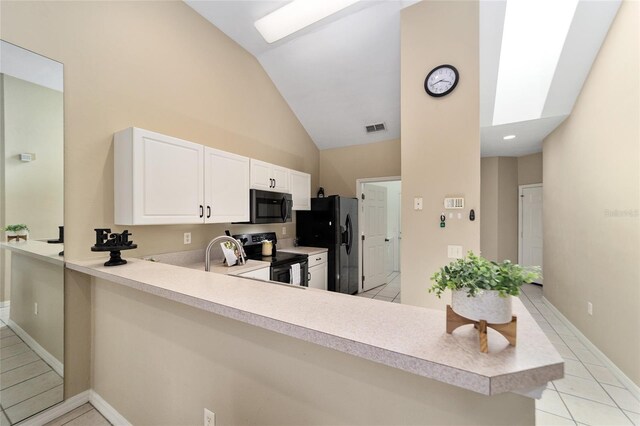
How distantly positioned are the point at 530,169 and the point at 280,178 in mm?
4786

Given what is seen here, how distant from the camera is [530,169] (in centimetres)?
491

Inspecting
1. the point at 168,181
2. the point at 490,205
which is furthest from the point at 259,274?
the point at 490,205

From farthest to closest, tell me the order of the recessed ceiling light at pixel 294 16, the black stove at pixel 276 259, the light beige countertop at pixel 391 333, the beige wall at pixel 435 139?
the black stove at pixel 276 259 → the recessed ceiling light at pixel 294 16 → the beige wall at pixel 435 139 → the light beige countertop at pixel 391 333

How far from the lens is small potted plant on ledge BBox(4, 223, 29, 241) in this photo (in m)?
→ 1.68

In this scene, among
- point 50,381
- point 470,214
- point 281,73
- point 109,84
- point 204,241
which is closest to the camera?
point 50,381

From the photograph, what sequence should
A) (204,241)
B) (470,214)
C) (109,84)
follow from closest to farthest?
(109,84), (470,214), (204,241)

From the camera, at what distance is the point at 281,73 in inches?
152

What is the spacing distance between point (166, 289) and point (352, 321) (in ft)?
2.95

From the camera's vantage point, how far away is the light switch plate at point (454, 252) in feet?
8.29

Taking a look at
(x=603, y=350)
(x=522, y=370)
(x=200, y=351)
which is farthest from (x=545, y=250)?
(x=200, y=351)

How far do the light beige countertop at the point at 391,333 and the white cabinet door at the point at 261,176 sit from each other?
6.50 feet

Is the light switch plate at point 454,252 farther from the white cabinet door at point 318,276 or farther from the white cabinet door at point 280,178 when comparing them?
the white cabinet door at point 280,178

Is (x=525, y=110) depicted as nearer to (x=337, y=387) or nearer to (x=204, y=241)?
(x=337, y=387)

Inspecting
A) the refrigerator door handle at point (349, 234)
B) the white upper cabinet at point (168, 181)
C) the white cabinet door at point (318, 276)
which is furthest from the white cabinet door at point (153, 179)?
the refrigerator door handle at point (349, 234)
